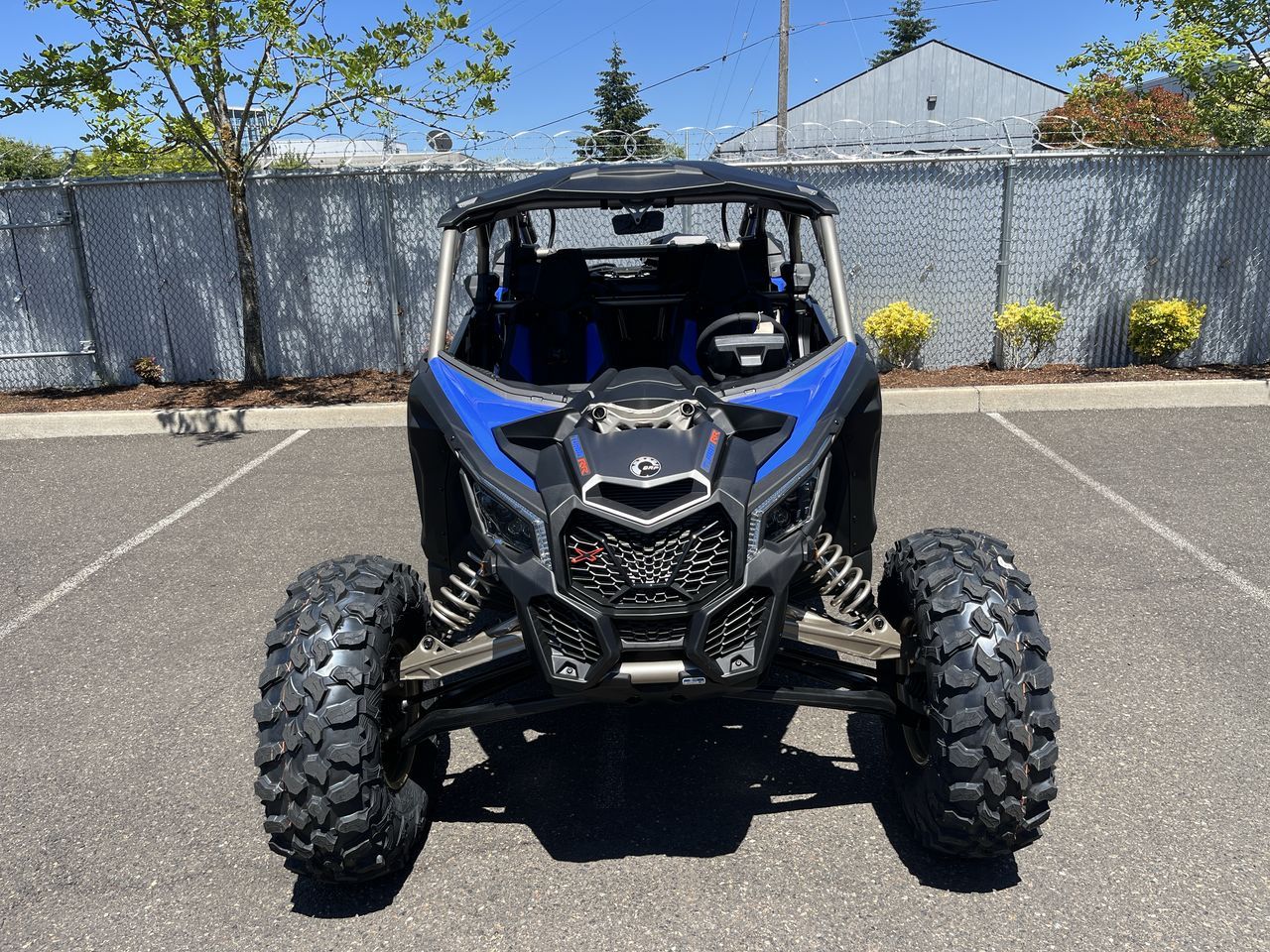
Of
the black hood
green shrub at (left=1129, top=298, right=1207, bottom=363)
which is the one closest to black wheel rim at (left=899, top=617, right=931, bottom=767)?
the black hood

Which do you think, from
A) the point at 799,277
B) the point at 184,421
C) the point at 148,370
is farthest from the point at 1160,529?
the point at 148,370

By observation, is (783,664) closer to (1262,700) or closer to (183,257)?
(1262,700)

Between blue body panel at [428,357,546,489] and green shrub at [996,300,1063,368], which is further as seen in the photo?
green shrub at [996,300,1063,368]

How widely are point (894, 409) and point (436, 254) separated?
5154mm

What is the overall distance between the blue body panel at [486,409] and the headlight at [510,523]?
0.26 ft

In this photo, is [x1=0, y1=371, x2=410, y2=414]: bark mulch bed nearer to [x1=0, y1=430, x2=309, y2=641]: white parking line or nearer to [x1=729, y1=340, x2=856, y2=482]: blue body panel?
[x1=0, y1=430, x2=309, y2=641]: white parking line

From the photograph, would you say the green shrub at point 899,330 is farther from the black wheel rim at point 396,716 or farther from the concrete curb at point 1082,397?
the black wheel rim at point 396,716

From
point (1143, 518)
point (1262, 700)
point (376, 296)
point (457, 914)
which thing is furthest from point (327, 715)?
point (376, 296)

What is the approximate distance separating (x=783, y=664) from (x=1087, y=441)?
5.79 meters

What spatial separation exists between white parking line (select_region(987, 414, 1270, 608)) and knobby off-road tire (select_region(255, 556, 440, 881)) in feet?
13.5

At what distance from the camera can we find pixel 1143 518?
590 centimetres

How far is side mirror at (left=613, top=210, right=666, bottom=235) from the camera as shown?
14.3ft

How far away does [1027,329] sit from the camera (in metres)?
10.1

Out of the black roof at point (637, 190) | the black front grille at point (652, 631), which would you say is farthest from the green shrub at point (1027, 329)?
the black front grille at point (652, 631)
